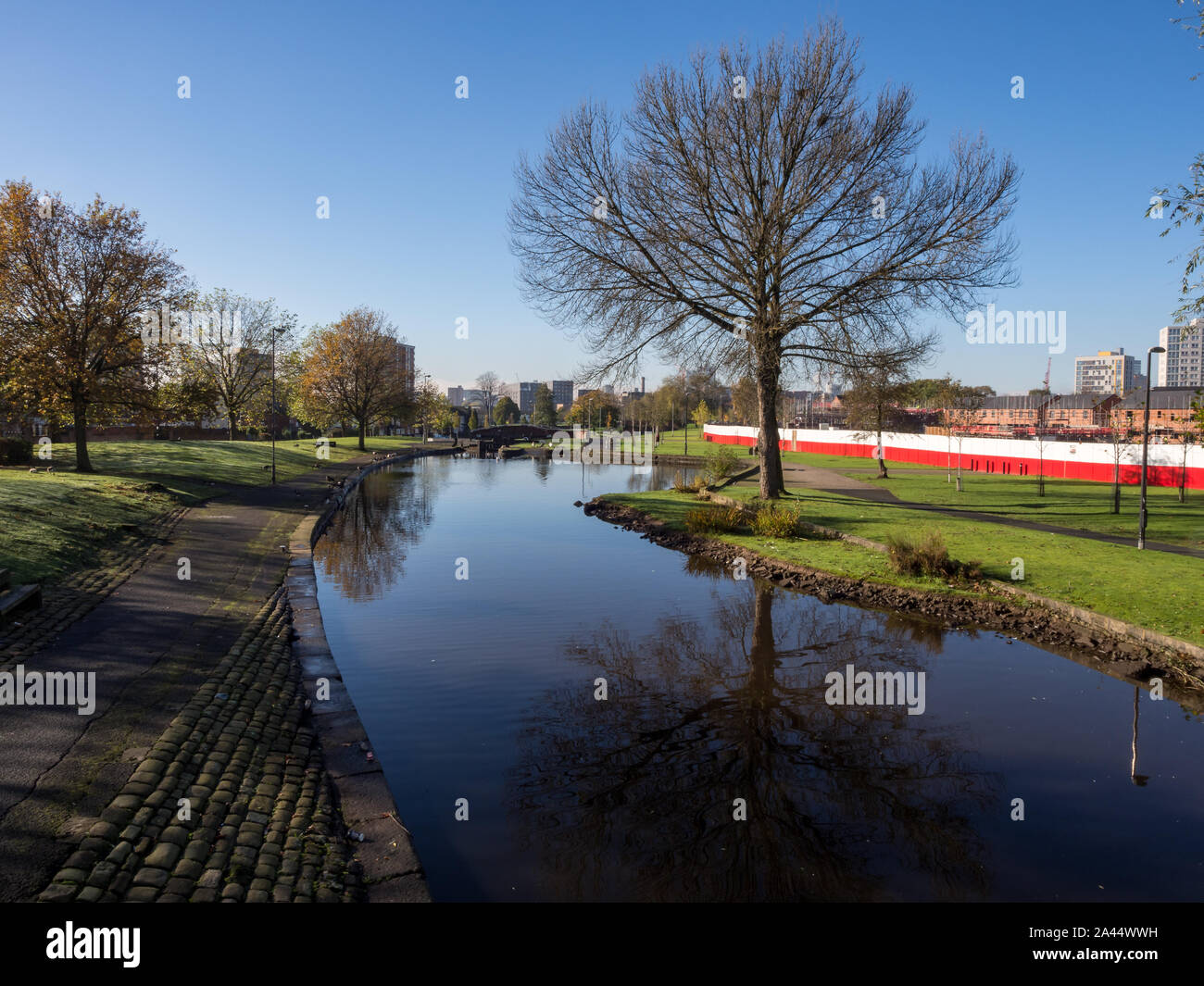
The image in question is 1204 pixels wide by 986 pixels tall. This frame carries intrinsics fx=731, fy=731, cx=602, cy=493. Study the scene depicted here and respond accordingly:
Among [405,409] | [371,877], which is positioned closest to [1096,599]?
[371,877]

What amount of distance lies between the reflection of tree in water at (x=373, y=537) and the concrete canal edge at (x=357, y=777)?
358 centimetres

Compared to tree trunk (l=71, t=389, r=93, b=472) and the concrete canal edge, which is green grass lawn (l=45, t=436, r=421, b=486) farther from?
the concrete canal edge

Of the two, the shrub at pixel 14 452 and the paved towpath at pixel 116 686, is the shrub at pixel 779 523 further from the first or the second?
the shrub at pixel 14 452

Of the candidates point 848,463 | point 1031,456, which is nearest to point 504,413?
point 848,463

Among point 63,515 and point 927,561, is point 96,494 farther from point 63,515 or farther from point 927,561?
point 927,561

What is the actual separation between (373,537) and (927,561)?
16.4 m

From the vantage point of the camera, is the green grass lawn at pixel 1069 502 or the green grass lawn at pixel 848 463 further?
the green grass lawn at pixel 848 463

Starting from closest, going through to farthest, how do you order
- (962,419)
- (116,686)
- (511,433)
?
(116,686) → (962,419) → (511,433)

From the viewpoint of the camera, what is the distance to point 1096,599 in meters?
13.2

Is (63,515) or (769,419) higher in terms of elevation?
(769,419)

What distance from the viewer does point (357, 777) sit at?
7.14 meters

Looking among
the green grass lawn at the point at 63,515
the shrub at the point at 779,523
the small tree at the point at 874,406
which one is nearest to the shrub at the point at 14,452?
the green grass lawn at the point at 63,515

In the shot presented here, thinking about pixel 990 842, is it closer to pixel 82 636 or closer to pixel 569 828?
pixel 569 828

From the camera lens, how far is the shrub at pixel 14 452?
2706 cm
